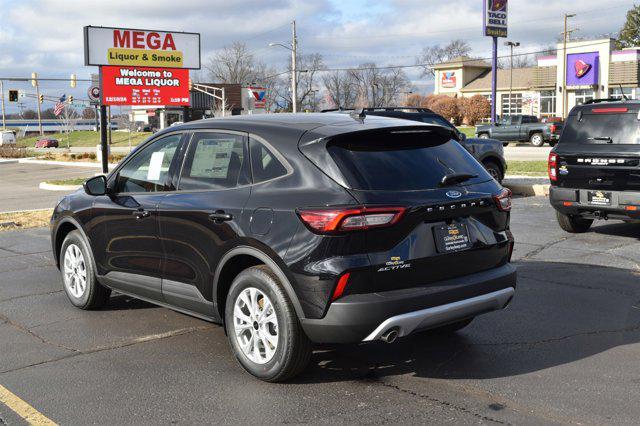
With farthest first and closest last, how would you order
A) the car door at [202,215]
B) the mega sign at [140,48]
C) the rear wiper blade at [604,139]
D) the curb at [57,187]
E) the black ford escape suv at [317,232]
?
the mega sign at [140,48]
the curb at [57,187]
the rear wiper blade at [604,139]
the car door at [202,215]
the black ford escape suv at [317,232]

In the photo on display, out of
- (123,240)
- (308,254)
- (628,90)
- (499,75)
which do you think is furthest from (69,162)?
(499,75)

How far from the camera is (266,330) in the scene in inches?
178

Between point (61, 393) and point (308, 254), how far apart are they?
1879mm

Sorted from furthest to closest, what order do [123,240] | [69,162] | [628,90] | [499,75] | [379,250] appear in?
[499,75]
[628,90]
[69,162]
[123,240]
[379,250]

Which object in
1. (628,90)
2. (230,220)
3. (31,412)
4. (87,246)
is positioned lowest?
(31,412)

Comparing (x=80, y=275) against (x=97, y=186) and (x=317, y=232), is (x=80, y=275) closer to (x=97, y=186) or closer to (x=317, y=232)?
(x=97, y=186)

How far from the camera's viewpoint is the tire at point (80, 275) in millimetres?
6340

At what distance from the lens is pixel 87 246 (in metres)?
6.32

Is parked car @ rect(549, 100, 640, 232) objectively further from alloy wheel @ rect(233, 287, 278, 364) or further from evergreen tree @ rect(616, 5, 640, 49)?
evergreen tree @ rect(616, 5, 640, 49)

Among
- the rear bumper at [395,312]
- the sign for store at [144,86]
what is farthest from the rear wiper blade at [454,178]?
the sign for store at [144,86]

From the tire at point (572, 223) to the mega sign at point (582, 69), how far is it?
187 ft

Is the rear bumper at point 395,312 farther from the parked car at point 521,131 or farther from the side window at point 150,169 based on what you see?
the parked car at point 521,131

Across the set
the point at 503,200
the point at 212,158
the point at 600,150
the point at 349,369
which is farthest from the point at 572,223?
the point at 212,158

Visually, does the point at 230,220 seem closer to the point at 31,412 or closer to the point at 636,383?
the point at 31,412
